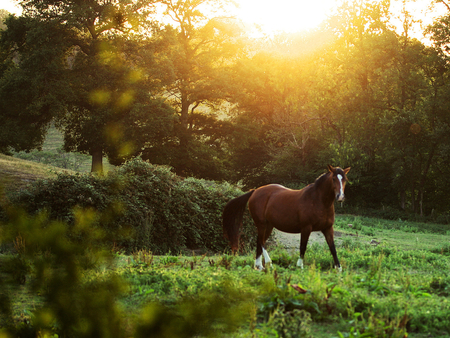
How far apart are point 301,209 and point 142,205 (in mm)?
5929

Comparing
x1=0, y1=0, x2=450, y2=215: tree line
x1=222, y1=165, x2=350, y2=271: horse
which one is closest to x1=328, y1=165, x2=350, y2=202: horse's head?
x1=222, y1=165, x2=350, y2=271: horse

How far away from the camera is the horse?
26.6 feet

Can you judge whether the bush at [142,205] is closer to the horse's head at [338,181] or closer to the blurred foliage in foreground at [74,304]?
the horse's head at [338,181]

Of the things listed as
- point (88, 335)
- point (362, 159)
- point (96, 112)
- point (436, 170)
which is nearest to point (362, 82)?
point (362, 159)

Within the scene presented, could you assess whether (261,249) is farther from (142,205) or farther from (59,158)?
(59,158)

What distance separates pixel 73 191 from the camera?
38.0 ft

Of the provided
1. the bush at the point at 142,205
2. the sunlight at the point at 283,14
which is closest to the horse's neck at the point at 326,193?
the bush at the point at 142,205

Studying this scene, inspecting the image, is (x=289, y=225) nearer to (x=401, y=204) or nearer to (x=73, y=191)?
(x=73, y=191)

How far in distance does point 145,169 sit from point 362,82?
27.3m

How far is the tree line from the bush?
1846 cm

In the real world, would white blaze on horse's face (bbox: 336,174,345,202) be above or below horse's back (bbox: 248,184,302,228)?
above

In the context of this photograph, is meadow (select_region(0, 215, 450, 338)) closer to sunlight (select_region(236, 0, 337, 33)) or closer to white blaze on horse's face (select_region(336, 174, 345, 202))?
white blaze on horse's face (select_region(336, 174, 345, 202))

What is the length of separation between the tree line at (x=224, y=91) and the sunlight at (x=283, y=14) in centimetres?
126

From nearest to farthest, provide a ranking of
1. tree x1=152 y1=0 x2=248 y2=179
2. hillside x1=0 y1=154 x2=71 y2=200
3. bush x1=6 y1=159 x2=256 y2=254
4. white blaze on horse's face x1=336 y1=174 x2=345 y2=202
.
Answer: white blaze on horse's face x1=336 y1=174 x2=345 y2=202 < bush x1=6 y1=159 x2=256 y2=254 < hillside x1=0 y1=154 x2=71 y2=200 < tree x1=152 y1=0 x2=248 y2=179
